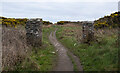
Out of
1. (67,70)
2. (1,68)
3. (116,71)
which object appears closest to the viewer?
(116,71)

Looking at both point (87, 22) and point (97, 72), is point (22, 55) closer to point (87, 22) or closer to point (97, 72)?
point (97, 72)

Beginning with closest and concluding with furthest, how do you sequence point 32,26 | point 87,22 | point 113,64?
point 113,64 → point 32,26 → point 87,22

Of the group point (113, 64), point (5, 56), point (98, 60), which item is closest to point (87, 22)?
point (98, 60)

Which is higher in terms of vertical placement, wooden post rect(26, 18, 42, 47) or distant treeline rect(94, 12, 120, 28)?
distant treeline rect(94, 12, 120, 28)

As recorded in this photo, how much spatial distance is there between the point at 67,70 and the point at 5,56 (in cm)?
342

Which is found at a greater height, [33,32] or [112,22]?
[112,22]

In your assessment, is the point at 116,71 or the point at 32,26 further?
the point at 32,26

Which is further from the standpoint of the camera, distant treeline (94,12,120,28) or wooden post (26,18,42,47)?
distant treeline (94,12,120,28)

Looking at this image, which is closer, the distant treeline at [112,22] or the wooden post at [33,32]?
the wooden post at [33,32]

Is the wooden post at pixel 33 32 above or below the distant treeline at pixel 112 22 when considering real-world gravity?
below

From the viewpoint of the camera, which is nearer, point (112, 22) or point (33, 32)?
point (33, 32)

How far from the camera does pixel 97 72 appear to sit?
20.8 feet

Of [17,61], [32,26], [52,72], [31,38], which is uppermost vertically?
[32,26]

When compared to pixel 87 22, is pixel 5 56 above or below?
below
